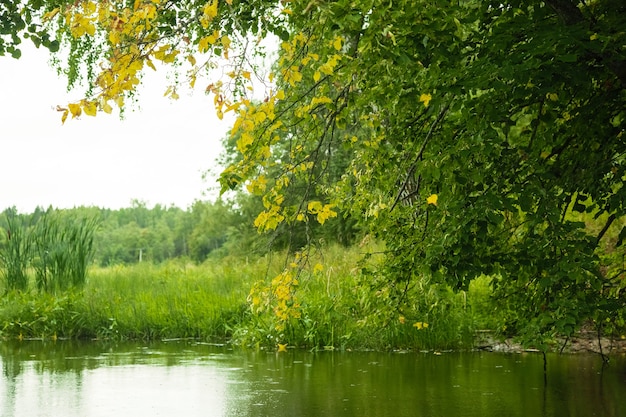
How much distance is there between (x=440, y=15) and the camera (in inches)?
169

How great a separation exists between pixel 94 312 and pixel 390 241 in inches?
217

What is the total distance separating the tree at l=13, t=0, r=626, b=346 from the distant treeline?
673 cm

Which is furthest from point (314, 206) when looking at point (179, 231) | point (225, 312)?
point (179, 231)

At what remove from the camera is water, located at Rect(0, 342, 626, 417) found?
5.48 metres

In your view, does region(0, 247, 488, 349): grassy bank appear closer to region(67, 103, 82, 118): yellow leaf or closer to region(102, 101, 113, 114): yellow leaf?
region(102, 101, 113, 114): yellow leaf

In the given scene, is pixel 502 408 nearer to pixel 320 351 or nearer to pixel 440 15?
pixel 440 15

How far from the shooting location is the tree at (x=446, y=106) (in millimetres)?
3848

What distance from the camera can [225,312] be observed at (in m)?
10.0

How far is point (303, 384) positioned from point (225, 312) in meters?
3.70

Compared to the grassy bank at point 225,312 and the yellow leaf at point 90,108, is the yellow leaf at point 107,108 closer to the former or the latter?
the yellow leaf at point 90,108

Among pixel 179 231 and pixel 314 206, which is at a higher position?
pixel 179 231

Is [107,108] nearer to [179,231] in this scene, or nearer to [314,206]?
[314,206]

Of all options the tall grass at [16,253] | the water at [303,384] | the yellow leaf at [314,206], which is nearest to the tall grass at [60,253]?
the tall grass at [16,253]

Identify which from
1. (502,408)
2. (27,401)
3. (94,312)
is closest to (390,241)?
(502,408)
